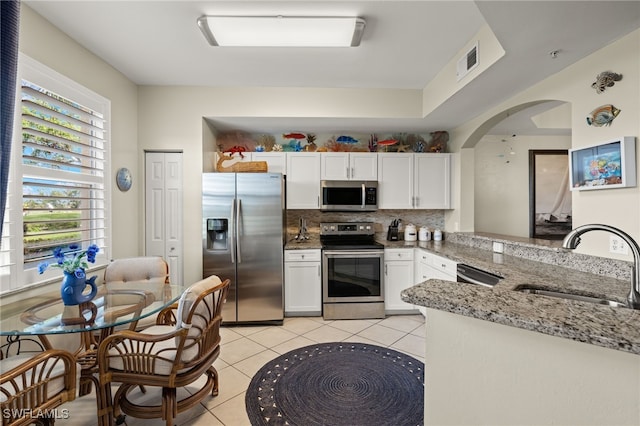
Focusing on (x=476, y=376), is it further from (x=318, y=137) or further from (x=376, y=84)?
(x=318, y=137)

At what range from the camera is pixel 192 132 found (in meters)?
3.31

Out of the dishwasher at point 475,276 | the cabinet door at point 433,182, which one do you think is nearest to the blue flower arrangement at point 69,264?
the dishwasher at point 475,276

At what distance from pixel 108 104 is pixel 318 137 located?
245cm

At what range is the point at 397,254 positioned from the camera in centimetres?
354

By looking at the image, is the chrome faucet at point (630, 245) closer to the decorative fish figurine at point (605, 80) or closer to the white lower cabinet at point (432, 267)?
the decorative fish figurine at point (605, 80)

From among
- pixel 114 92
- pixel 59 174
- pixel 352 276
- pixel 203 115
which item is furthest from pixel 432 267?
pixel 114 92

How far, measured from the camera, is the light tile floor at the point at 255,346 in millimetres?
1864

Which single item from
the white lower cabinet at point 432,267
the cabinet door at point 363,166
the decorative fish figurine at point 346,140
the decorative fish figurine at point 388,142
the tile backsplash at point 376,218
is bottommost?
the white lower cabinet at point 432,267

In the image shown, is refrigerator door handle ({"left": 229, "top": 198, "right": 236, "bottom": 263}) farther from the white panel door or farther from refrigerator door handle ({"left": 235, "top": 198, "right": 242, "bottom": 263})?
the white panel door

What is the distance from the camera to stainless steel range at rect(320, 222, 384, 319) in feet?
11.3

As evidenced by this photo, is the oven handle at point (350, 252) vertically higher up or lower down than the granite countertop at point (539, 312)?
lower down

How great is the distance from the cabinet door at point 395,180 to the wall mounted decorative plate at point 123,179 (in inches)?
118

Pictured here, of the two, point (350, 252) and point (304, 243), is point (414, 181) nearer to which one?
point (350, 252)

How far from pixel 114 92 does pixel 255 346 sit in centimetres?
296
